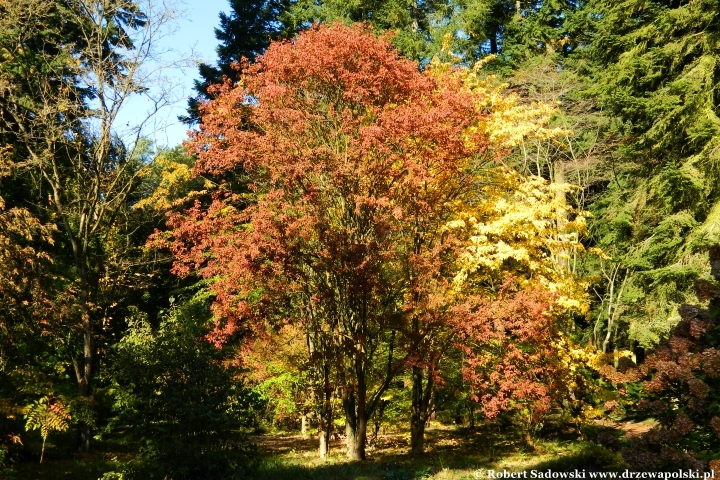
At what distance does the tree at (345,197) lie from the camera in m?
9.63

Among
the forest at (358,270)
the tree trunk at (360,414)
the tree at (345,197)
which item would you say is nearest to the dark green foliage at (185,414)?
the forest at (358,270)

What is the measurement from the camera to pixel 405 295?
10766 millimetres

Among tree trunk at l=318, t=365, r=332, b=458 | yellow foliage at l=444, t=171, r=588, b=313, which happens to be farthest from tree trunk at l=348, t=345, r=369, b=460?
yellow foliage at l=444, t=171, r=588, b=313

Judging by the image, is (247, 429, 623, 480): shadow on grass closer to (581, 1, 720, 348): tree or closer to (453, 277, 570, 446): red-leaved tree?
(453, 277, 570, 446): red-leaved tree

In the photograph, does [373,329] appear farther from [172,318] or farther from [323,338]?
[172,318]

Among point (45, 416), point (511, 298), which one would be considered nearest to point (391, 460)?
point (511, 298)

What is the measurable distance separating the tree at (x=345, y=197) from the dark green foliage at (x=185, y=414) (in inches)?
95.3

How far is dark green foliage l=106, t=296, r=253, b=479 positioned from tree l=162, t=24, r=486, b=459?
242cm

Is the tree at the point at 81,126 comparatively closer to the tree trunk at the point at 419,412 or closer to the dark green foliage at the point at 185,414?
the dark green foliage at the point at 185,414

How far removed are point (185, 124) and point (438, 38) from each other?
41.3 ft

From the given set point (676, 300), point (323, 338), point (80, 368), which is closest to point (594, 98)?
point (676, 300)

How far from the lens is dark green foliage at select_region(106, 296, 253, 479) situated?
7117mm

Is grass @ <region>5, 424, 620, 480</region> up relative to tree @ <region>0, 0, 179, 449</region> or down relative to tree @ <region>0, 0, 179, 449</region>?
down

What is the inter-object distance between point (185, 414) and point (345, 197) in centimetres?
485
